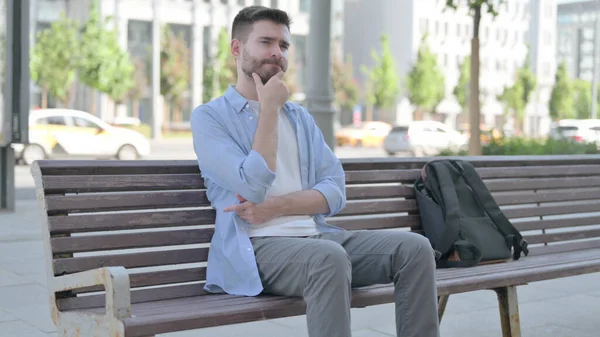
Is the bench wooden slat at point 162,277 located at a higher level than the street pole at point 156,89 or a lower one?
lower

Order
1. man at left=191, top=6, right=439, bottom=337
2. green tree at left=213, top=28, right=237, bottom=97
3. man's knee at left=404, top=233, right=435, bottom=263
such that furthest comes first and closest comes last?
green tree at left=213, top=28, right=237, bottom=97 < man's knee at left=404, top=233, right=435, bottom=263 < man at left=191, top=6, right=439, bottom=337

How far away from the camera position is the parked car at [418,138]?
3438 centimetres

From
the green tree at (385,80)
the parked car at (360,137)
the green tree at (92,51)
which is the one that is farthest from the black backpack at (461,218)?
the green tree at (385,80)

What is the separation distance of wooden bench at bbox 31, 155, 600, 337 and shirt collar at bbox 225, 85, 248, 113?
1.25 feet

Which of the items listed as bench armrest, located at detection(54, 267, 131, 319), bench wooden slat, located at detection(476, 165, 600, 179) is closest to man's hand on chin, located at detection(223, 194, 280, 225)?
bench armrest, located at detection(54, 267, 131, 319)

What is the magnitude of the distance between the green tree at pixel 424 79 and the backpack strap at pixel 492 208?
59969mm

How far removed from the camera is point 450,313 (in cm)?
566

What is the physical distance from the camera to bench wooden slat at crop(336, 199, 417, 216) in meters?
4.40

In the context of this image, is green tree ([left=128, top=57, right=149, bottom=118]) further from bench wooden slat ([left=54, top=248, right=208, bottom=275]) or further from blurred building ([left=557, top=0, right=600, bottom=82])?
bench wooden slat ([left=54, top=248, right=208, bottom=275])

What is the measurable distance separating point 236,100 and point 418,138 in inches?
1245

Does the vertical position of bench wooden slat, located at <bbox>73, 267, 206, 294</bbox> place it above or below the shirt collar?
below

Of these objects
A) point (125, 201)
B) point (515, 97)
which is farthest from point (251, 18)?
point (515, 97)

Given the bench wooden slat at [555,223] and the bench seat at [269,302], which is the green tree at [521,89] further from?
the bench seat at [269,302]

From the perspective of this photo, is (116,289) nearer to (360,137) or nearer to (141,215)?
(141,215)
